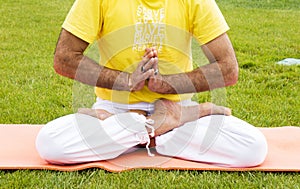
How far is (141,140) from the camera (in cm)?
312

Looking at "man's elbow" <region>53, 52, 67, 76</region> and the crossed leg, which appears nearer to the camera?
"man's elbow" <region>53, 52, 67, 76</region>

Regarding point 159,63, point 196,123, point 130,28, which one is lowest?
point 196,123

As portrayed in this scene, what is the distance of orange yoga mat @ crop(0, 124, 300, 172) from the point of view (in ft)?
9.63

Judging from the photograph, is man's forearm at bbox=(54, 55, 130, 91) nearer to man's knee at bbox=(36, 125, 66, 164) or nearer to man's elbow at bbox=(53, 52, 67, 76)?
man's elbow at bbox=(53, 52, 67, 76)

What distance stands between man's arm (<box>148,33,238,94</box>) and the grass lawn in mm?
166

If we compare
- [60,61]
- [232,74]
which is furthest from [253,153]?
[60,61]

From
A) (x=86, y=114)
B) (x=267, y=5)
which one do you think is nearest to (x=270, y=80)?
(x=86, y=114)

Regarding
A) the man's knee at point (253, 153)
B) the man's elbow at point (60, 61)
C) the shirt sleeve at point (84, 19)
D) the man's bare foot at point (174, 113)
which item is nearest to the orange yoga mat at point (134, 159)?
the man's knee at point (253, 153)

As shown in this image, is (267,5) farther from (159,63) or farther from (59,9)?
(159,63)

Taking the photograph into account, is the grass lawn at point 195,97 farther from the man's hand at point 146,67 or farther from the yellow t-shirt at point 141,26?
the man's hand at point 146,67

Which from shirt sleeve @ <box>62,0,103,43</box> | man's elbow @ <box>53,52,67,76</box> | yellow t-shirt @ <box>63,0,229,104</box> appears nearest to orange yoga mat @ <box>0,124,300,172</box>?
yellow t-shirt @ <box>63,0,229,104</box>

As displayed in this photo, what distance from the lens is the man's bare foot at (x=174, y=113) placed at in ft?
10.2

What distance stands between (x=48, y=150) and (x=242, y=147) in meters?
1.03

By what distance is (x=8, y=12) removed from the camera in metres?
9.57
